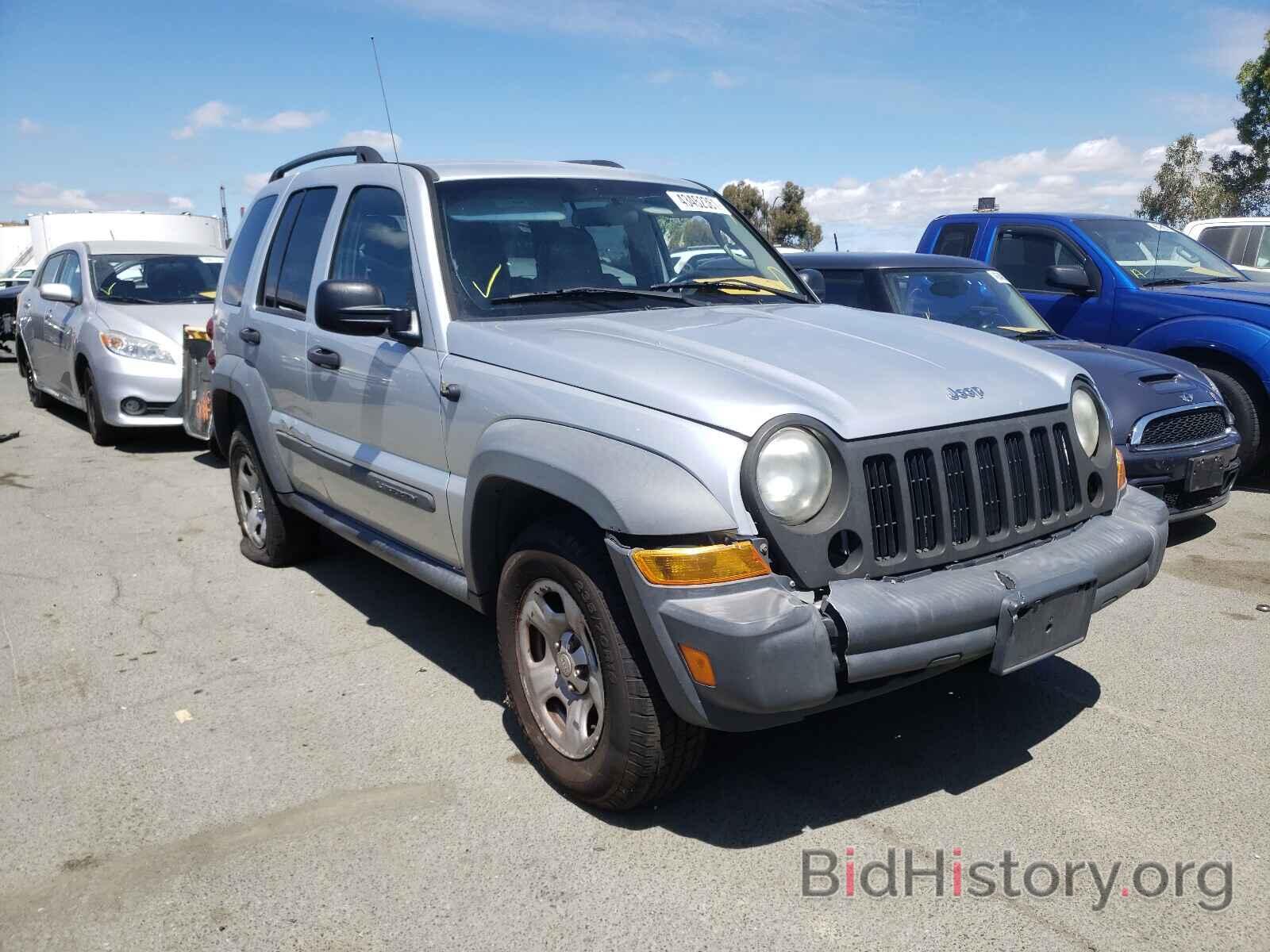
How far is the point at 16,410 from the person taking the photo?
11828 mm

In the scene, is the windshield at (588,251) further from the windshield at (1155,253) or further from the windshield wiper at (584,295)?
the windshield at (1155,253)

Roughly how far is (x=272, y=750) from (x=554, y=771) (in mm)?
1051

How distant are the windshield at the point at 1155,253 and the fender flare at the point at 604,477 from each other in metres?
5.91

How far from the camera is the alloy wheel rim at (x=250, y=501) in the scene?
5.67 meters

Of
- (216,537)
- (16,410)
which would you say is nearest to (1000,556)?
(216,537)

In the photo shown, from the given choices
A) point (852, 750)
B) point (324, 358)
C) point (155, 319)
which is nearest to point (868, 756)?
point (852, 750)

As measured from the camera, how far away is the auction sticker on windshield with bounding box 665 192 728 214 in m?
4.55

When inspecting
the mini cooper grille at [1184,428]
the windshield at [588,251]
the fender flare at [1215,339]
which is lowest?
the mini cooper grille at [1184,428]

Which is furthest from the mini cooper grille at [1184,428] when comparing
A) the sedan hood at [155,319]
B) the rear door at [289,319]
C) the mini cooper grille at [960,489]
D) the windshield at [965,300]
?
the sedan hood at [155,319]

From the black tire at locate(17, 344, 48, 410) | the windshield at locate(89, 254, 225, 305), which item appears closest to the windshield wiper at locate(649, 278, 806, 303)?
the windshield at locate(89, 254, 225, 305)

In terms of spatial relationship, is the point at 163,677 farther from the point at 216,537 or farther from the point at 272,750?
the point at 216,537

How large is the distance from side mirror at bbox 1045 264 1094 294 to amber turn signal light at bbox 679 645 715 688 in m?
5.72

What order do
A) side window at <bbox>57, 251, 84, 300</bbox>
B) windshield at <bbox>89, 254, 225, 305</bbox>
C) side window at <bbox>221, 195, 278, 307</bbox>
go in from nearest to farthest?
side window at <bbox>221, 195, 278, 307</bbox> < windshield at <bbox>89, 254, 225, 305</bbox> < side window at <bbox>57, 251, 84, 300</bbox>

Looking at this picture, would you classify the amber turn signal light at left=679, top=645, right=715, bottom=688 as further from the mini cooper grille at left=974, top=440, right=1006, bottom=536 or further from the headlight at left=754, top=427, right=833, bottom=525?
the mini cooper grille at left=974, top=440, right=1006, bottom=536
